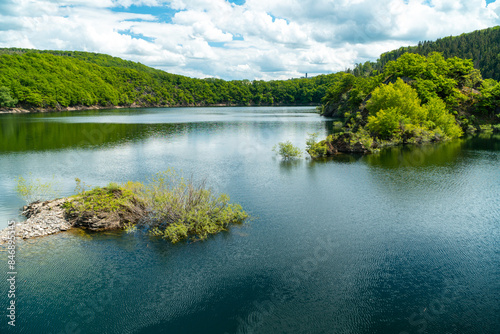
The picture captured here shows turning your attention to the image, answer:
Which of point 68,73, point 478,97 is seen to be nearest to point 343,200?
point 478,97

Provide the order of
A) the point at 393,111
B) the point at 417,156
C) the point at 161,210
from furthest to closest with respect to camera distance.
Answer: the point at 393,111 < the point at 417,156 < the point at 161,210

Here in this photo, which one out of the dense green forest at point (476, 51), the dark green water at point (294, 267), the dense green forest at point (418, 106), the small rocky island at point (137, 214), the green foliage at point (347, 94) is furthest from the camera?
the dense green forest at point (476, 51)

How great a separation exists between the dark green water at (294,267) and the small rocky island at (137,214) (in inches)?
40.4

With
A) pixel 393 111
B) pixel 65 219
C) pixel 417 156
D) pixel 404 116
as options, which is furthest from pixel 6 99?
pixel 417 156

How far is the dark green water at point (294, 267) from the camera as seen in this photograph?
12.3 meters

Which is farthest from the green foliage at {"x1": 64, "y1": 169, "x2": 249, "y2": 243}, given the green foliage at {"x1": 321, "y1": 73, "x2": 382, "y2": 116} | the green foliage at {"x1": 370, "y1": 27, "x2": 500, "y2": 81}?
the green foliage at {"x1": 370, "y1": 27, "x2": 500, "y2": 81}

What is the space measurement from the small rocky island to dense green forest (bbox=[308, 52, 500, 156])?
81.6 ft

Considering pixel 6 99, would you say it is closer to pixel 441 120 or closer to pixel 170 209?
pixel 170 209

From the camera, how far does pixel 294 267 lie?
15781 millimetres

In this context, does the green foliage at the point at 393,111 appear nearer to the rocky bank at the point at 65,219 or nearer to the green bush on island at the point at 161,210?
the green bush on island at the point at 161,210

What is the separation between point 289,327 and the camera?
39.2 feet

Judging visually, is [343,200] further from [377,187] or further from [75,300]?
[75,300]

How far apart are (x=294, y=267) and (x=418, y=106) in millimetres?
53311

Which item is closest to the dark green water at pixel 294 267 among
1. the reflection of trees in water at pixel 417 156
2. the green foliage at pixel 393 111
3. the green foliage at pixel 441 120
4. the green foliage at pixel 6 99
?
the reflection of trees in water at pixel 417 156
